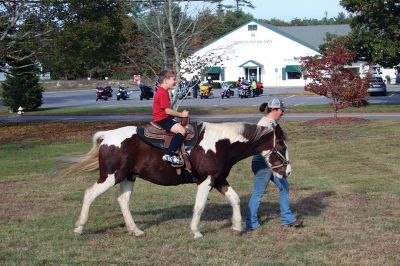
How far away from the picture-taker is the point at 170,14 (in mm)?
26016

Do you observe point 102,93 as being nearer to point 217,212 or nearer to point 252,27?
point 252,27

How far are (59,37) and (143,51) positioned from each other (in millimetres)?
3763

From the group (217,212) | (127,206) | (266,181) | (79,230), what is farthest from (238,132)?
(79,230)

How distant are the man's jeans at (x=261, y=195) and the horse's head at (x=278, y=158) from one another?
43 centimetres

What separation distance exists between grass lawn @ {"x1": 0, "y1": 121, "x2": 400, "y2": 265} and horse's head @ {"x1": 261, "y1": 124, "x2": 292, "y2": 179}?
86 centimetres

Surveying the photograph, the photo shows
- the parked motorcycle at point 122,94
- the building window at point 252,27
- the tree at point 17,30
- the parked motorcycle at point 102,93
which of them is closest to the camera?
the tree at point 17,30

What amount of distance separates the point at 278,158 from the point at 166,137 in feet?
5.21

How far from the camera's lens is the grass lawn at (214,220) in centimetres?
801

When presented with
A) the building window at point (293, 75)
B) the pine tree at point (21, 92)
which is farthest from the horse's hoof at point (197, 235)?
the building window at point (293, 75)

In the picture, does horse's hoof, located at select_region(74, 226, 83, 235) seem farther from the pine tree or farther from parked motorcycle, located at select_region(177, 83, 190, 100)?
the pine tree

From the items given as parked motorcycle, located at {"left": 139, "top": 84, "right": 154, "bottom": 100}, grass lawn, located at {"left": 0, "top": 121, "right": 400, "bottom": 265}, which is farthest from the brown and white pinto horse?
parked motorcycle, located at {"left": 139, "top": 84, "right": 154, "bottom": 100}

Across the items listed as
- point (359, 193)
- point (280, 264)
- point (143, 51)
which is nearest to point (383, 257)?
point (280, 264)

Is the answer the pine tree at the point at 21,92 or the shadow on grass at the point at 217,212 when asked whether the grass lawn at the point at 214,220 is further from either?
the pine tree at the point at 21,92

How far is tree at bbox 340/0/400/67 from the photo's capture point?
33338 mm
